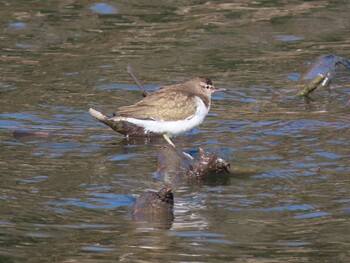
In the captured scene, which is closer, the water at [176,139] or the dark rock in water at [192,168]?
the water at [176,139]

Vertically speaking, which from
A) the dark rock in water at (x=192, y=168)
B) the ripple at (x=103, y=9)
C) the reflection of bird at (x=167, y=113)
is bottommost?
the dark rock in water at (x=192, y=168)

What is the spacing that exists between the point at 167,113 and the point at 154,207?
3.32m

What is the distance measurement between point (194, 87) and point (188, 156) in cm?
218

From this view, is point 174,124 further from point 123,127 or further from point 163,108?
→ point 123,127

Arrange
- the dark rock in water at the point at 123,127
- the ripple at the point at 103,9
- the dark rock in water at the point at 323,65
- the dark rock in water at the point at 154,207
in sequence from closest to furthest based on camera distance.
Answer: the dark rock in water at the point at 154,207, the dark rock in water at the point at 123,127, the dark rock in water at the point at 323,65, the ripple at the point at 103,9

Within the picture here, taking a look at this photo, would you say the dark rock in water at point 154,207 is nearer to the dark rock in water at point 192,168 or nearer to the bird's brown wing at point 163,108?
the dark rock in water at point 192,168

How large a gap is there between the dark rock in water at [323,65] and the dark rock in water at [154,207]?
5778mm

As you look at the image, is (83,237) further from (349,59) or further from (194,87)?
(349,59)

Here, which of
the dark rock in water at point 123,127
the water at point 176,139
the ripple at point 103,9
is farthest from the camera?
the ripple at point 103,9

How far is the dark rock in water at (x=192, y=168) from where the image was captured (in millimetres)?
10453

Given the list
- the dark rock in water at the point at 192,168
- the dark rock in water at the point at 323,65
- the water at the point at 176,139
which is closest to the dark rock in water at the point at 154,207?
the water at the point at 176,139

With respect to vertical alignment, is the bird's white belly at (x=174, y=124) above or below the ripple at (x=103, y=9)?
below

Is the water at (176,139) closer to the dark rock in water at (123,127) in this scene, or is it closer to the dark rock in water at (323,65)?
the dark rock in water at (123,127)

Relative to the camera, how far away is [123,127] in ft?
40.5
